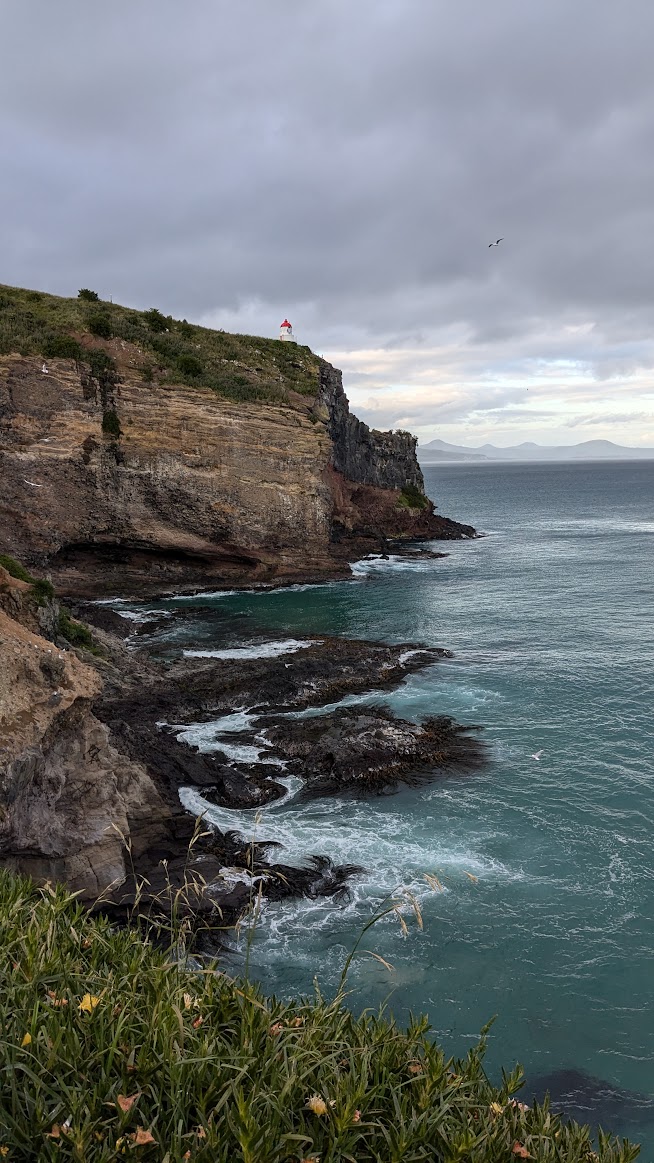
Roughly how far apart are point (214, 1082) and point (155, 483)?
158ft

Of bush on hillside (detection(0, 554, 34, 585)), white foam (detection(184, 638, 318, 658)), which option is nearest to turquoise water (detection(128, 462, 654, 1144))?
white foam (detection(184, 638, 318, 658))

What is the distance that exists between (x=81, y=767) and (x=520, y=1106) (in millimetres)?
12978

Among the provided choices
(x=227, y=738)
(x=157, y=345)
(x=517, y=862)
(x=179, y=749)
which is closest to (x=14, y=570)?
(x=179, y=749)

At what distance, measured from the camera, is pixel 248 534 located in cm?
5412

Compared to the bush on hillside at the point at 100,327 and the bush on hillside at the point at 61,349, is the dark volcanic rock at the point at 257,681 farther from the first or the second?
the bush on hillside at the point at 100,327

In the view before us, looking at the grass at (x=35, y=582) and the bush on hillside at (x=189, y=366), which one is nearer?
the grass at (x=35, y=582)

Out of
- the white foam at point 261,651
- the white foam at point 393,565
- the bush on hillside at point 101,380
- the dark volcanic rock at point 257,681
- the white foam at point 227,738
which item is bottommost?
the white foam at point 227,738

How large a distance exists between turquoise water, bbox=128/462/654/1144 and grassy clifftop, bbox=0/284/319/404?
2207cm

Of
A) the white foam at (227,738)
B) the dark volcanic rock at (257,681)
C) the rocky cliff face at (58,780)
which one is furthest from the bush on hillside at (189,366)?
the rocky cliff face at (58,780)

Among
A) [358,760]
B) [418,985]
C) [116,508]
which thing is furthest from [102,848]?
[116,508]

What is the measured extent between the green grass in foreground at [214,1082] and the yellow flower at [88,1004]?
0.5 inches

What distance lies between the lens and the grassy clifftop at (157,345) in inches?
1975

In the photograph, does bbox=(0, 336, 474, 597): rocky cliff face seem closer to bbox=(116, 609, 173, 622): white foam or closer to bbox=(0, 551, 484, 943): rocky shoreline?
bbox=(116, 609, 173, 622): white foam

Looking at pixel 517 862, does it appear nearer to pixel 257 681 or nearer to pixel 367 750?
pixel 367 750
